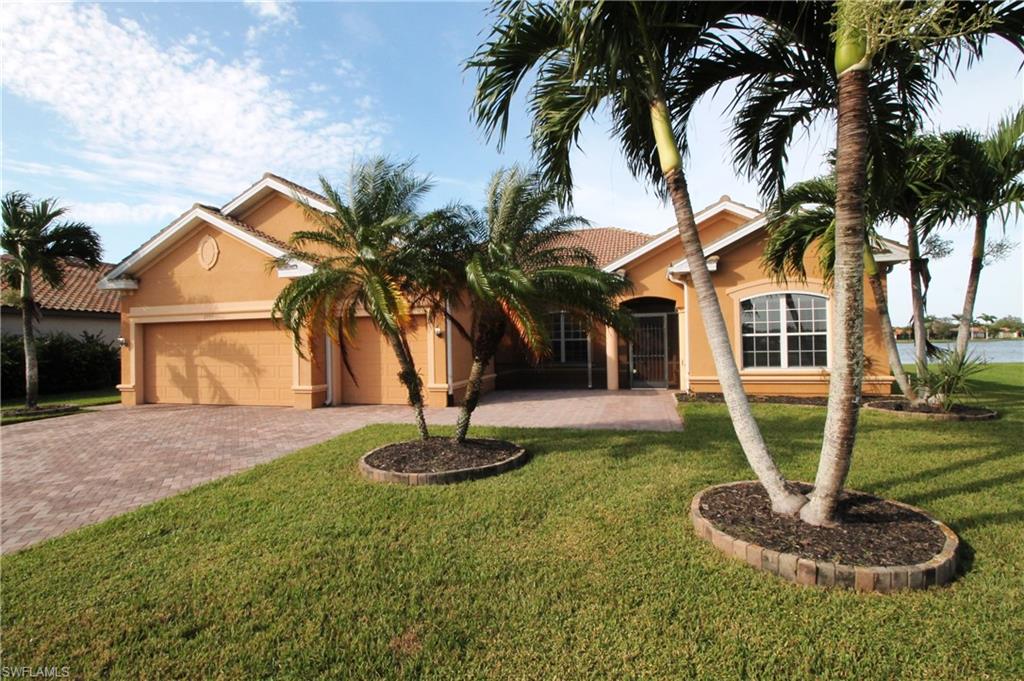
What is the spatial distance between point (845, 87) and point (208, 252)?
1576 cm

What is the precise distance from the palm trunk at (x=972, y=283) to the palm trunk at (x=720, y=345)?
8.89m

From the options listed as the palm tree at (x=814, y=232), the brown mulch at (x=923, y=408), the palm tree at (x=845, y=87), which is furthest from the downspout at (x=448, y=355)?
the brown mulch at (x=923, y=408)

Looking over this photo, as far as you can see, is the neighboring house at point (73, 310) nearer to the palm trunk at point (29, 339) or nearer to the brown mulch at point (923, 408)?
the palm trunk at point (29, 339)

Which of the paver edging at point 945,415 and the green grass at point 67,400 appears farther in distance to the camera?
the green grass at point 67,400

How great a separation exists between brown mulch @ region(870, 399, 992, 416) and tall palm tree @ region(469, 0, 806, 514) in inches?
313

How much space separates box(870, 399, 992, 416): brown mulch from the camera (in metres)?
10.2

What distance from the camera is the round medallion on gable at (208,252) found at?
579 inches

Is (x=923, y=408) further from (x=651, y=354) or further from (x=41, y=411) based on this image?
(x=41, y=411)

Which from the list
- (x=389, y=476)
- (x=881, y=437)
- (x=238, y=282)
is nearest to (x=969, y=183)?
(x=881, y=437)

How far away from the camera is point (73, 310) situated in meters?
20.1

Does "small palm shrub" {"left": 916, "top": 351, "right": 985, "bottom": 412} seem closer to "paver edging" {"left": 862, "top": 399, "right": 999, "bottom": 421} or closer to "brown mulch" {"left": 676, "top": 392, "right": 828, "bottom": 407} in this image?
"paver edging" {"left": 862, "top": 399, "right": 999, "bottom": 421}

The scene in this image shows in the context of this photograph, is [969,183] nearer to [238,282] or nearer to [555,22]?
[555,22]

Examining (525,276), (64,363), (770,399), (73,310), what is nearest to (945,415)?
(770,399)

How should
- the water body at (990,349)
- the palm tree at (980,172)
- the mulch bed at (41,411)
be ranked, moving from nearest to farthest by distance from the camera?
the palm tree at (980,172), the water body at (990,349), the mulch bed at (41,411)
